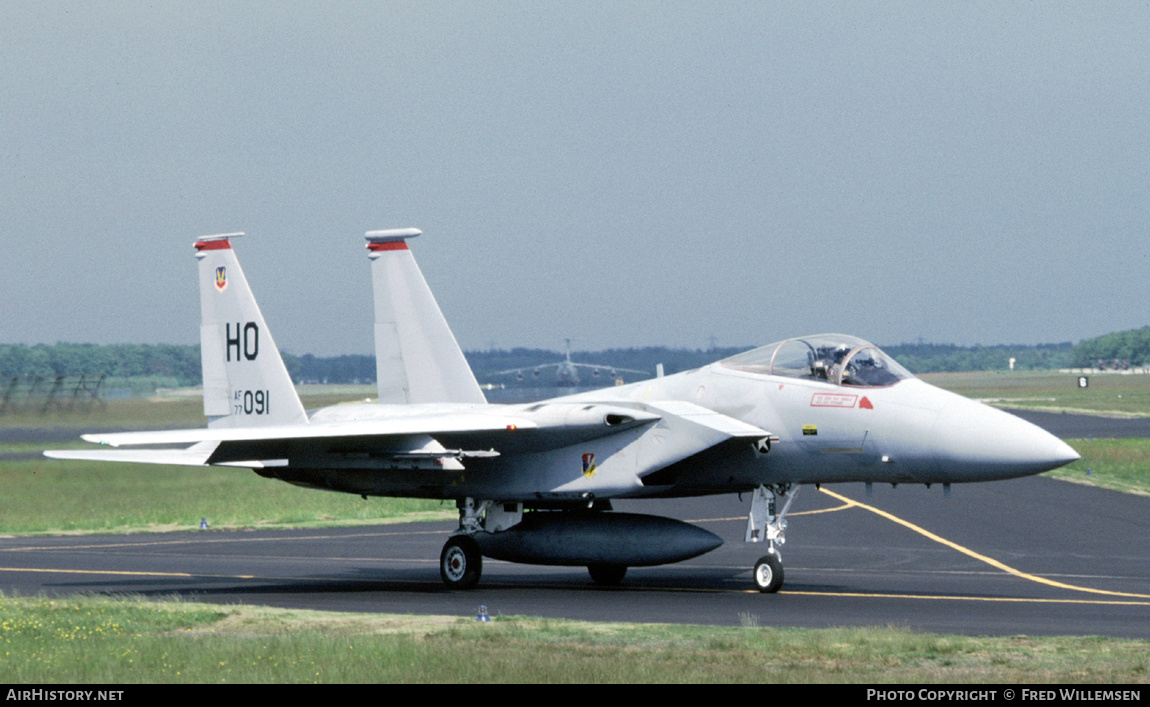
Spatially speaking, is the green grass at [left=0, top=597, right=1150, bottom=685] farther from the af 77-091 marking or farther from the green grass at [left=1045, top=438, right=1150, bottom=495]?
the green grass at [left=1045, top=438, right=1150, bottom=495]

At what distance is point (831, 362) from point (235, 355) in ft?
30.5

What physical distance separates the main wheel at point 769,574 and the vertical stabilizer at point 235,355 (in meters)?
7.46

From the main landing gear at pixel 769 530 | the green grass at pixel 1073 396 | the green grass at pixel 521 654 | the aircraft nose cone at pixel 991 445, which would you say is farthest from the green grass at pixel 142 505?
the green grass at pixel 1073 396

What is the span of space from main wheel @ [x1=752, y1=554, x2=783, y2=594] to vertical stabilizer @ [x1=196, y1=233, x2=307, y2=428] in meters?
7.46

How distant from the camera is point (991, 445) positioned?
15133 millimetres

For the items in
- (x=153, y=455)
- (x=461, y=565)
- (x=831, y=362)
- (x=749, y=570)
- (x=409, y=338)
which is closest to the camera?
(x=831, y=362)

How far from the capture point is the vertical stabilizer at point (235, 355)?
67.1 feet

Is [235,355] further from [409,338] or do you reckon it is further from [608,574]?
[608,574]

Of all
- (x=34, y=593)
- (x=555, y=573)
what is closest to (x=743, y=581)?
(x=555, y=573)

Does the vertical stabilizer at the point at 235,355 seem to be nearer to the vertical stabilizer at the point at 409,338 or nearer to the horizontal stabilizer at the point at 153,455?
the horizontal stabilizer at the point at 153,455

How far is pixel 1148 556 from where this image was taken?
20.3m

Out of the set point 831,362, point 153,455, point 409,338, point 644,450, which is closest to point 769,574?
point 644,450

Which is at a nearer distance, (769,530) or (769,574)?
(769,574)
